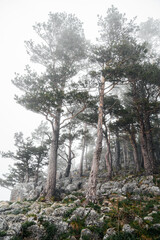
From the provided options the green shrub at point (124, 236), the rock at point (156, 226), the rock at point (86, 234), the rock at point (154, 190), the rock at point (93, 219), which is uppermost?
the rock at point (154, 190)

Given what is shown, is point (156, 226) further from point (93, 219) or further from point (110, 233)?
point (93, 219)

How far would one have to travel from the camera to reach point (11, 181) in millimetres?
22062

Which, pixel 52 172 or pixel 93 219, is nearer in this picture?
pixel 93 219

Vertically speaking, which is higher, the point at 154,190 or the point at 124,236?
the point at 154,190

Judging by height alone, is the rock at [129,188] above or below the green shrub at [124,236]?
above

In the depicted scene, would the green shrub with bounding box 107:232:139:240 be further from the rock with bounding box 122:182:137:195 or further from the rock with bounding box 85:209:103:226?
the rock with bounding box 122:182:137:195

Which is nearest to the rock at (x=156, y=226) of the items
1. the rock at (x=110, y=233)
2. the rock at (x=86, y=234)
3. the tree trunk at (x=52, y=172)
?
the rock at (x=110, y=233)

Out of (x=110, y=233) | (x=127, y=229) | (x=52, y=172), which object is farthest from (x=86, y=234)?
(x=52, y=172)

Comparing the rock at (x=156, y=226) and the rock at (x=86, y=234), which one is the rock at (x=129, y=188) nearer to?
the rock at (x=156, y=226)

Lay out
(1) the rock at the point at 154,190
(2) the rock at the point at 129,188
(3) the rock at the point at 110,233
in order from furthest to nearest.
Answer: (2) the rock at the point at 129,188 → (1) the rock at the point at 154,190 → (3) the rock at the point at 110,233

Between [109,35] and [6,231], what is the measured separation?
15698mm

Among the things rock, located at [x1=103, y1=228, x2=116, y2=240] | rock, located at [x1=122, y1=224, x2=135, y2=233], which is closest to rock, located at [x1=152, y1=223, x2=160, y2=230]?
rock, located at [x1=122, y1=224, x2=135, y2=233]

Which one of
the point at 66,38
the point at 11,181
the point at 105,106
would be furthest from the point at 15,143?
the point at 66,38

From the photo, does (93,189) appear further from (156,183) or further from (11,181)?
(11,181)
